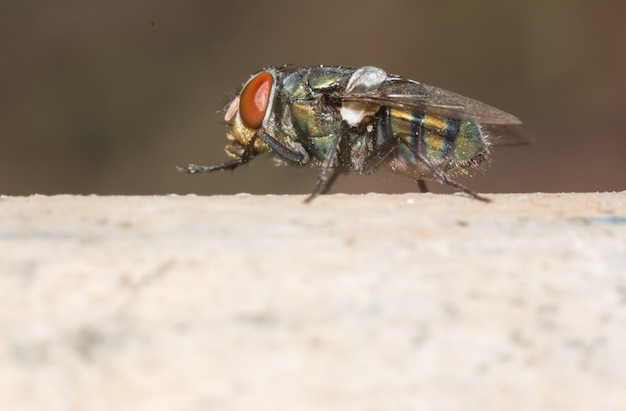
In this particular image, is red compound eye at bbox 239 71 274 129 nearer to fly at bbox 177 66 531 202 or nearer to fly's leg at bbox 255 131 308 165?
fly at bbox 177 66 531 202

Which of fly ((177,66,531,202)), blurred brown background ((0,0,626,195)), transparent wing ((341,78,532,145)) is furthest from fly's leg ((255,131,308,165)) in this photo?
blurred brown background ((0,0,626,195))

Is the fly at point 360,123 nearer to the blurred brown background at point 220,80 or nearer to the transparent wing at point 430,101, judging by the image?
the transparent wing at point 430,101

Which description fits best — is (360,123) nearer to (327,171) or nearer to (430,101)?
(430,101)

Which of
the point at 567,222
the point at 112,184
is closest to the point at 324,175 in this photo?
the point at 567,222

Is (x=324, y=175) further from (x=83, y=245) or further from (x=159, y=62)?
(x=159, y=62)

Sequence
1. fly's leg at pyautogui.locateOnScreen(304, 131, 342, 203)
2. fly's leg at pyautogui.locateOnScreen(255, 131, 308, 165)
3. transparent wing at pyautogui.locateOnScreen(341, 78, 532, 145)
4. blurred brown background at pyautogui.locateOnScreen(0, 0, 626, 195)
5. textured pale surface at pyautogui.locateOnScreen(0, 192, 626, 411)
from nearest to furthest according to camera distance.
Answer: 1. textured pale surface at pyautogui.locateOnScreen(0, 192, 626, 411)
2. fly's leg at pyautogui.locateOnScreen(304, 131, 342, 203)
3. transparent wing at pyautogui.locateOnScreen(341, 78, 532, 145)
4. fly's leg at pyautogui.locateOnScreen(255, 131, 308, 165)
5. blurred brown background at pyautogui.locateOnScreen(0, 0, 626, 195)

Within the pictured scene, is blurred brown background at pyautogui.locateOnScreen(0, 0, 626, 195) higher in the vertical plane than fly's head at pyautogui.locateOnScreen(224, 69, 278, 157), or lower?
lower

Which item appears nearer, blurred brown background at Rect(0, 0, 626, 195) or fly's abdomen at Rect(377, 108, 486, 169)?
fly's abdomen at Rect(377, 108, 486, 169)

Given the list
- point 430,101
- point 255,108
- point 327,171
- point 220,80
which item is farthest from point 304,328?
point 220,80

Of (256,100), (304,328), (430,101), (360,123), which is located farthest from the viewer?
(256,100)
